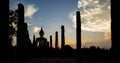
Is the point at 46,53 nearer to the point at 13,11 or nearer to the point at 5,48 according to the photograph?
the point at 13,11

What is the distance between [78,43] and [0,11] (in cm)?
1561

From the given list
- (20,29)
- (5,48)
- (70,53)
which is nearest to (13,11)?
(70,53)

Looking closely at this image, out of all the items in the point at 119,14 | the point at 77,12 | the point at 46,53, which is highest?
the point at 77,12

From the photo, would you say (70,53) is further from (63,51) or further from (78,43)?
(78,43)

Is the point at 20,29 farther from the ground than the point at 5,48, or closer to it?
farther from the ground

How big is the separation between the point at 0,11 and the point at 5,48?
3.38ft

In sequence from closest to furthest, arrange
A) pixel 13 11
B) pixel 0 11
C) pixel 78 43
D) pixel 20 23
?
pixel 0 11, pixel 20 23, pixel 78 43, pixel 13 11

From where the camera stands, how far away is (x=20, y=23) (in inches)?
579

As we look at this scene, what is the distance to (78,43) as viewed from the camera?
2139cm

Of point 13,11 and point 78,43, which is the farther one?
point 13,11

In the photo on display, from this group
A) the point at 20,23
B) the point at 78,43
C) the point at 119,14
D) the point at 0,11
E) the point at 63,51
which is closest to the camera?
the point at 119,14

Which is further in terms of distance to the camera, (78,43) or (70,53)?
(70,53)

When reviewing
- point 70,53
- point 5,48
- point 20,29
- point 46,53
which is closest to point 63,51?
point 70,53

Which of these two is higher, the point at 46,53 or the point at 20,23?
the point at 20,23
